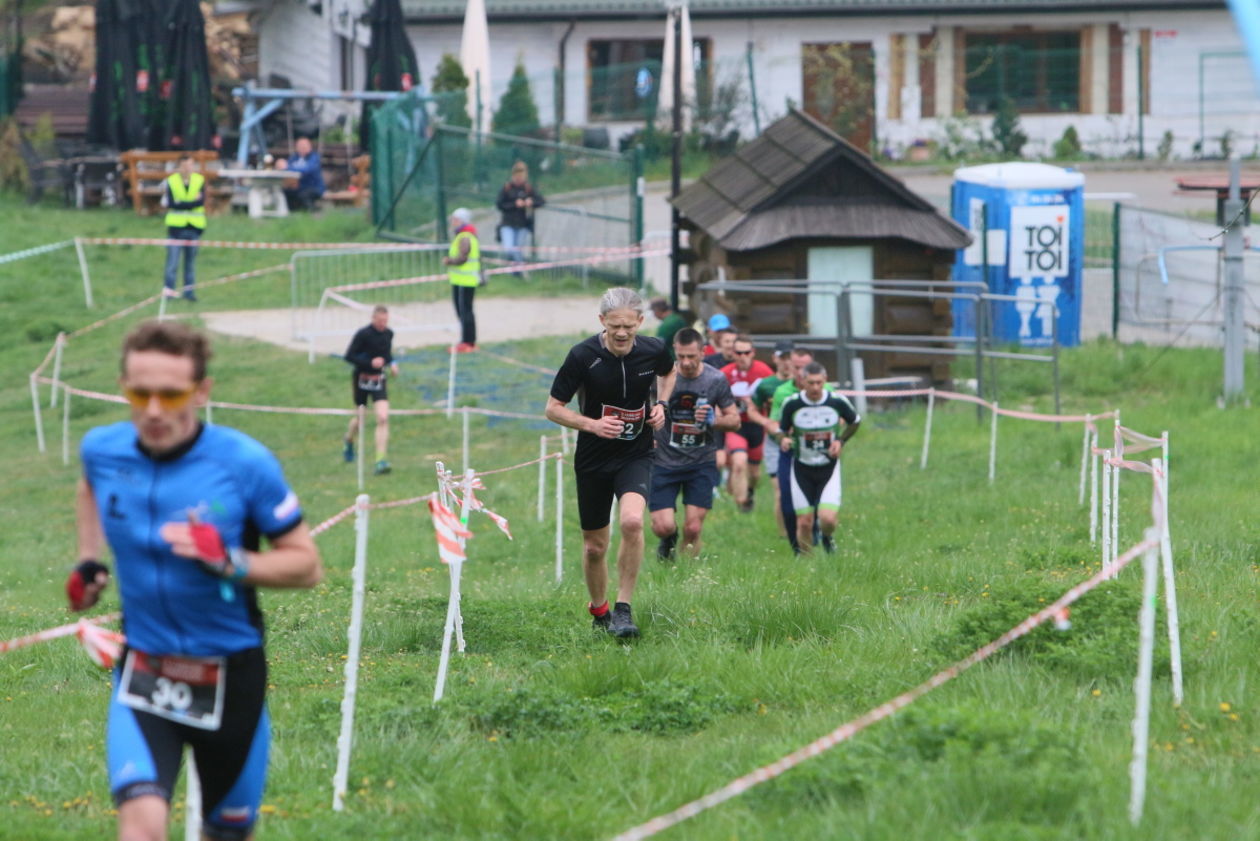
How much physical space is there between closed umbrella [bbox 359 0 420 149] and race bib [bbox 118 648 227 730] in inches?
1085

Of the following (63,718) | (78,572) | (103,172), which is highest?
(103,172)

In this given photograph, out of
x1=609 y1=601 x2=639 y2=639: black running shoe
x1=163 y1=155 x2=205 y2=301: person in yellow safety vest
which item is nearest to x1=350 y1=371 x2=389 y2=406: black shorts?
x1=163 y1=155 x2=205 y2=301: person in yellow safety vest

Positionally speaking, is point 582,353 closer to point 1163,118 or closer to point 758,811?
point 758,811

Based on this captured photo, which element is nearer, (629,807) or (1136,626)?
(629,807)

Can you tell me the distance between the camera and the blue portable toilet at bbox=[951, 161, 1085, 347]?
880 inches

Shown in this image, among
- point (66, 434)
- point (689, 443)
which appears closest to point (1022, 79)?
point (66, 434)

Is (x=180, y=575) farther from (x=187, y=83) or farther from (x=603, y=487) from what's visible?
(x=187, y=83)

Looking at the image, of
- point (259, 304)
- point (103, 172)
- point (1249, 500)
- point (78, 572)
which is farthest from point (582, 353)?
point (103, 172)

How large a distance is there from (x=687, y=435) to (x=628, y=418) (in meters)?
2.87

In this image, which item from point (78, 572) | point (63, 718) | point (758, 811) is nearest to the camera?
point (78, 572)

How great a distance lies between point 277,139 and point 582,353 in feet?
91.8

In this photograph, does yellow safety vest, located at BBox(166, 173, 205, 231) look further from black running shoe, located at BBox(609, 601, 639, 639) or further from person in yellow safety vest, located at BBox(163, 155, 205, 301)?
black running shoe, located at BBox(609, 601, 639, 639)

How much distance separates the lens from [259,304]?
82.6 ft

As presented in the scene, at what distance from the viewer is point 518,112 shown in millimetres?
31594
